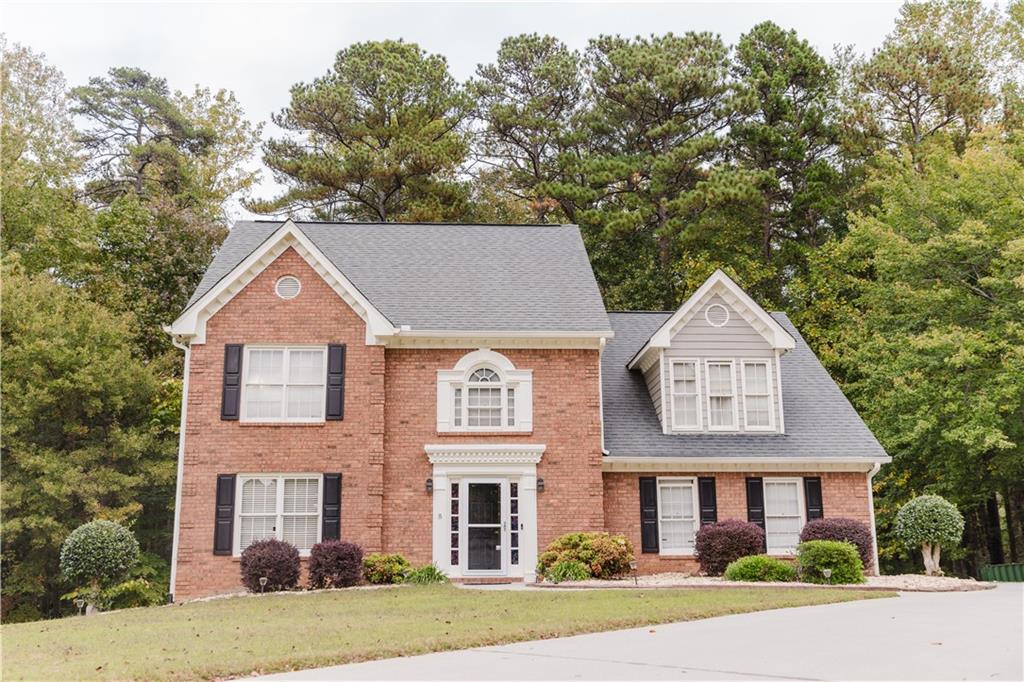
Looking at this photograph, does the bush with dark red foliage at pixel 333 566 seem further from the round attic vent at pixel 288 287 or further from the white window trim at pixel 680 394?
the white window trim at pixel 680 394

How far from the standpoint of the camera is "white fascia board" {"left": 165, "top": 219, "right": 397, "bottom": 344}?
2011cm

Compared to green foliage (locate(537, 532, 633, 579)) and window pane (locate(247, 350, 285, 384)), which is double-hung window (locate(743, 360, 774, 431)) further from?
window pane (locate(247, 350, 285, 384))

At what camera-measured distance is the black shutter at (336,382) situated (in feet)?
65.6

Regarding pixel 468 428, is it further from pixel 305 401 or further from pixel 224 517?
pixel 224 517

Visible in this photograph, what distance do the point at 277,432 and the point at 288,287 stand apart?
10.7ft

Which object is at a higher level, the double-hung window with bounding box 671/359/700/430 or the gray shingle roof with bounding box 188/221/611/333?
the gray shingle roof with bounding box 188/221/611/333

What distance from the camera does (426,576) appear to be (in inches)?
749

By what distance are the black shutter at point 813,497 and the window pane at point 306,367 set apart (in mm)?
11378

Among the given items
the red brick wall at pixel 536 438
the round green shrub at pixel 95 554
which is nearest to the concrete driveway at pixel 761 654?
the red brick wall at pixel 536 438

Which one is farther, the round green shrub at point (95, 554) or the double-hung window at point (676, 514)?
the double-hung window at point (676, 514)

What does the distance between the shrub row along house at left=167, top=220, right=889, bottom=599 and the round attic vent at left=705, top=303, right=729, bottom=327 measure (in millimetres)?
55

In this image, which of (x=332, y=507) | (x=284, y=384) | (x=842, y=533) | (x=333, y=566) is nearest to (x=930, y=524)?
(x=842, y=533)

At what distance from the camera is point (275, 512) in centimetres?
1958

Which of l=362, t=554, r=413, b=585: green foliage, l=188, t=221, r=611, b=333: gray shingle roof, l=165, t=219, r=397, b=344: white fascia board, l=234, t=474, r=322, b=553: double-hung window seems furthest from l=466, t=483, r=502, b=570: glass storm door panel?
l=165, t=219, r=397, b=344: white fascia board
